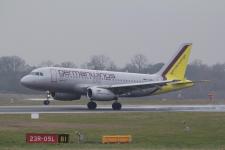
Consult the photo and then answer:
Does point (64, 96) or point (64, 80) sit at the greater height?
point (64, 80)

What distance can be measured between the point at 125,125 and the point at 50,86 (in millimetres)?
22363

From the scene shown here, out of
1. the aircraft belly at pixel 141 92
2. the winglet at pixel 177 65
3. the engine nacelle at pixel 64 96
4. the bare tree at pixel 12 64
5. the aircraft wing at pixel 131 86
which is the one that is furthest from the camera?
the bare tree at pixel 12 64

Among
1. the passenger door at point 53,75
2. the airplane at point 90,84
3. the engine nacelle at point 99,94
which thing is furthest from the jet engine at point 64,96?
the engine nacelle at point 99,94

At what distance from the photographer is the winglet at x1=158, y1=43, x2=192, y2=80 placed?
72.1 metres

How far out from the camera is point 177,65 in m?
72.6

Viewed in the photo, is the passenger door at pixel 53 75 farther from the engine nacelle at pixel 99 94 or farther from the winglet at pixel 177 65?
the winglet at pixel 177 65

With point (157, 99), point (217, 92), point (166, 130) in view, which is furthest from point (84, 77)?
point (217, 92)

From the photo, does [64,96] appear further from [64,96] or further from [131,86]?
[131,86]

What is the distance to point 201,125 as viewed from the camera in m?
41.7

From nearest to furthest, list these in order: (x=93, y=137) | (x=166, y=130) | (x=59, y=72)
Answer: (x=93, y=137) → (x=166, y=130) → (x=59, y=72)

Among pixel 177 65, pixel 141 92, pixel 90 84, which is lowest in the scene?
pixel 141 92

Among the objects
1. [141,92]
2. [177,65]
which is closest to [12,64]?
[177,65]

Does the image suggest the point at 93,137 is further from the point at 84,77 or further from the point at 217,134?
the point at 84,77

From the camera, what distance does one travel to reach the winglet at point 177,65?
7212 centimetres
